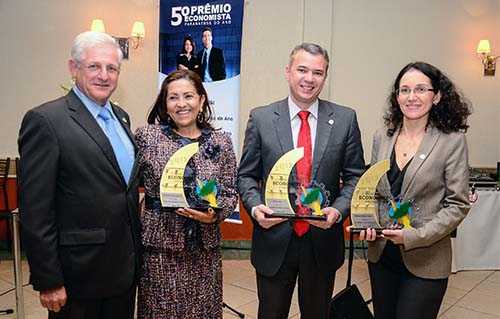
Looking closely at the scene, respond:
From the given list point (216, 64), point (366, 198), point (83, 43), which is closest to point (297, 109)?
point (366, 198)

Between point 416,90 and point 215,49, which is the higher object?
point 215,49

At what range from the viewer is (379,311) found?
2.01m

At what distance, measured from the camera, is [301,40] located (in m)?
4.88

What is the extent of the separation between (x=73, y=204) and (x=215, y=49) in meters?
2.35

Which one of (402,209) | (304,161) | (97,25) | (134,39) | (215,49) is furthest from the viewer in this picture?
(134,39)

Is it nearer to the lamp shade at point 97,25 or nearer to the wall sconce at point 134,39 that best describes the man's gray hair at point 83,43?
the lamp shade at point 97,25

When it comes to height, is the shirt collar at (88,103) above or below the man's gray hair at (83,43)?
below

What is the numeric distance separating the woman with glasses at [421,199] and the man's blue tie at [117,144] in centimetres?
99

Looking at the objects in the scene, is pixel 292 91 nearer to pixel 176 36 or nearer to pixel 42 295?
pixel 42 295

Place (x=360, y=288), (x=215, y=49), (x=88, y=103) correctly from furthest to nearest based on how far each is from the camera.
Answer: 1. (x=360, y=288)
2. (x=215, y=49)
3. (x=88, y=103)

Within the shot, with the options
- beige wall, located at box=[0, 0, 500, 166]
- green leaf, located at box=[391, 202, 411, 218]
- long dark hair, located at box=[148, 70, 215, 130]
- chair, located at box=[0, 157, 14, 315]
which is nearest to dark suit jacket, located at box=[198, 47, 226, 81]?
beige wall, located at box=[0, 0, 500, 166]

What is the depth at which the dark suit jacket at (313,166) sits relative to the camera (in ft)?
6.38

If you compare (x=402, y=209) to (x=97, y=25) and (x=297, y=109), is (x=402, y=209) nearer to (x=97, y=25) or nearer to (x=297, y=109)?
(x=297, y=109)

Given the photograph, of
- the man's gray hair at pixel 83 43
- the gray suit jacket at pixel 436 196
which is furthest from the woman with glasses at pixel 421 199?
the man's gray hair at pixel 83 43
